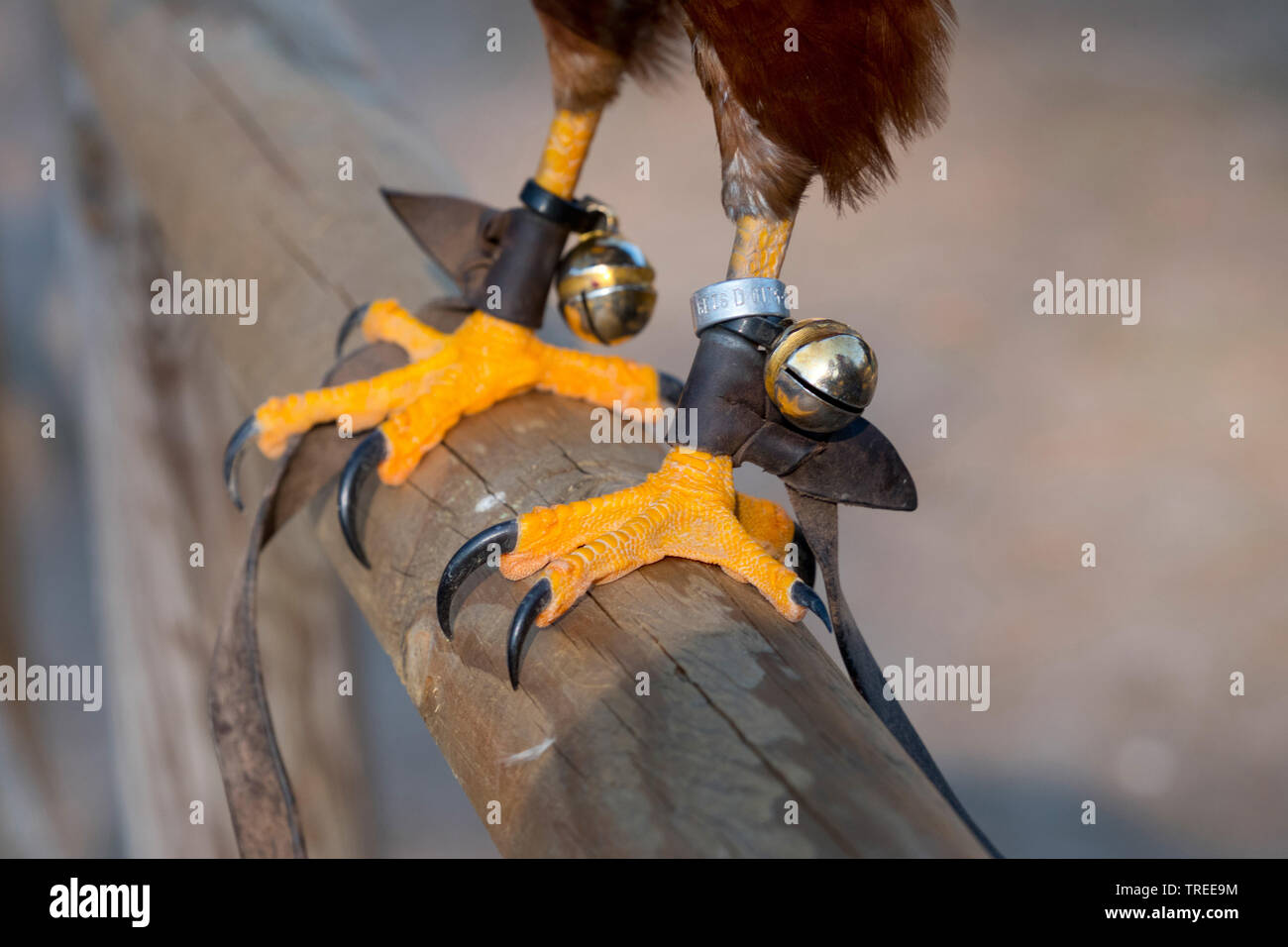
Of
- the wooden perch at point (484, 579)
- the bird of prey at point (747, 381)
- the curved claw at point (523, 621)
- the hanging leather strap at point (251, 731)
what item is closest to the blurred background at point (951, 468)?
the wooden perch at point (484, 579)

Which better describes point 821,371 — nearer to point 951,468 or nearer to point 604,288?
point 604,288

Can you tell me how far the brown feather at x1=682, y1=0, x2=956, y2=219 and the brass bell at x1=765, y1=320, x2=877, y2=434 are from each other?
0.27 m

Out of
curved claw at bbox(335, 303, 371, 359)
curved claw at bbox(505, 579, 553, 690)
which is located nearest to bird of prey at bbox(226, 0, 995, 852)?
curved claw at bbox(505, 579, 553, 690)

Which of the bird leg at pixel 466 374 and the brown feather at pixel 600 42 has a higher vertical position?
the brown feather at pixel 600 42

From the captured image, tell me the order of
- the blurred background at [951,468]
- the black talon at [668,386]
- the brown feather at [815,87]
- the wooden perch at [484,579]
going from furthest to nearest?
the blurred background at [951,468], the black talon at [668,386], the brown feather at [815,87], the wooden perch at [484,579]

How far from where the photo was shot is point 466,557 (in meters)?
1.13

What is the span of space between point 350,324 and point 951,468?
3.09 m

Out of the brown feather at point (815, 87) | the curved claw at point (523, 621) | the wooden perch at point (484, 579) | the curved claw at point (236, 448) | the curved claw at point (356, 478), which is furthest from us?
the curved claw at point (236, 448)

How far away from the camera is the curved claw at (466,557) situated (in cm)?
112

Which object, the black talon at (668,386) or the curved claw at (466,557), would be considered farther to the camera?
the black talon at (668,386)

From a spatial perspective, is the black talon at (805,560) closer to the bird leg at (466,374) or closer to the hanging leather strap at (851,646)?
the hanging leather strap at (851,646)

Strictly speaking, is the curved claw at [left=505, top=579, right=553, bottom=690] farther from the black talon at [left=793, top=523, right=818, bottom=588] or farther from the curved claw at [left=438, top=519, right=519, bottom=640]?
the black talon at [left=793, top=523, right=818, bottom=588]

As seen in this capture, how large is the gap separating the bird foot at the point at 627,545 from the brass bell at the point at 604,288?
1.15 ft
